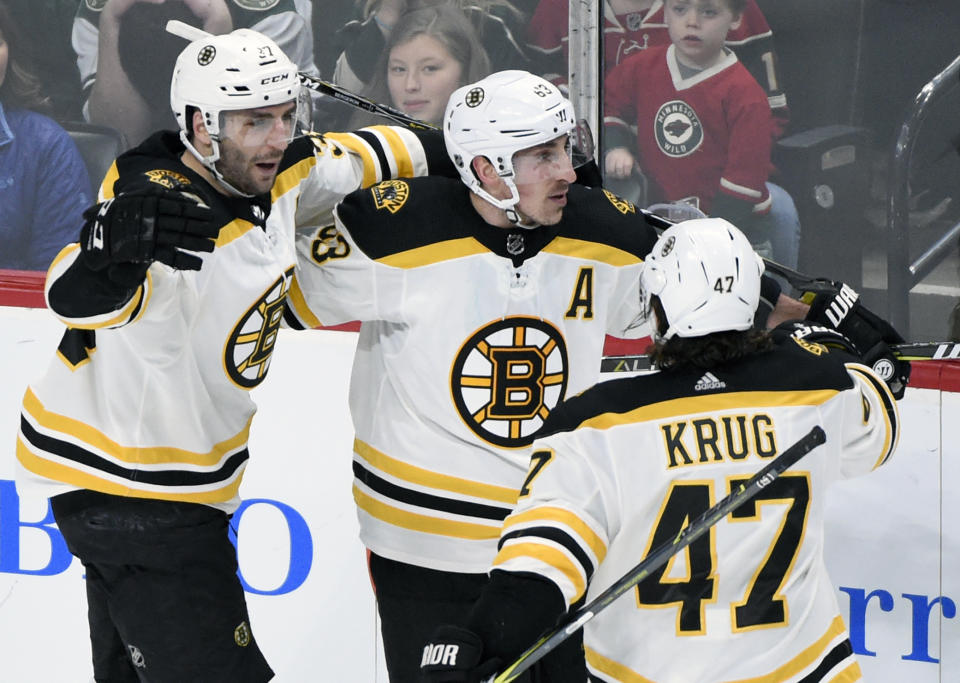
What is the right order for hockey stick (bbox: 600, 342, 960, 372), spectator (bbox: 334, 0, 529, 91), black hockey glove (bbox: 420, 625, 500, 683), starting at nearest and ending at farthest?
black hockey glove (bbox: 420, 625, 500, 683) < hockey stick (bbox: 600, 342, 960, 372) < spectator (bbox: 334, 0, 529, 91)

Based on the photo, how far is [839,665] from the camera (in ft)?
6.29

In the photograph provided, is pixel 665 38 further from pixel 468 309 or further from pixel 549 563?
pixel 549 563

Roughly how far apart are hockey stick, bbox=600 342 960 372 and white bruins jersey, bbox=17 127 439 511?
73 cm

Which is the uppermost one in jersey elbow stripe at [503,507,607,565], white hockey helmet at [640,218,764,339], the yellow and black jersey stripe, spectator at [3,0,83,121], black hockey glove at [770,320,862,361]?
spectator at [3,0,83,121]

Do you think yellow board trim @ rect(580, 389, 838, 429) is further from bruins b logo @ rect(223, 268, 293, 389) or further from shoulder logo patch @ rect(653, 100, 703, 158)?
shoulder logo patch @ rect(653, 100, 703, 158)

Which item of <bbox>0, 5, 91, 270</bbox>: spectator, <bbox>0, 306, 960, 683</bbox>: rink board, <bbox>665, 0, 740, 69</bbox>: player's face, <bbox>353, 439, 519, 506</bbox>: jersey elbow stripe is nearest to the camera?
<bbox>353, 439, 519, 506</bbox>: jersey elbow stripe

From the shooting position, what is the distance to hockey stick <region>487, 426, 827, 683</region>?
5.81ft

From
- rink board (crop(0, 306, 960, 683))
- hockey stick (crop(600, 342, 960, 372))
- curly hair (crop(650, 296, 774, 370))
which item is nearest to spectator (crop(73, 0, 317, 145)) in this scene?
rink board (crop(0, 306, 960, 683))

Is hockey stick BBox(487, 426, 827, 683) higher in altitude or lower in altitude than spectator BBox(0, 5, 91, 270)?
lower

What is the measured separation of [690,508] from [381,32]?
248 cm

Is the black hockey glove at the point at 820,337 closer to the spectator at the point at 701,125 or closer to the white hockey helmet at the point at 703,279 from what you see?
the white hockey helmet at the point at 703,279

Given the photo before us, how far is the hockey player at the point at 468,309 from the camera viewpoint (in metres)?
2.31

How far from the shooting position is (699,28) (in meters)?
3.52

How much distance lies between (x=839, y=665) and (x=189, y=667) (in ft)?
3.39
